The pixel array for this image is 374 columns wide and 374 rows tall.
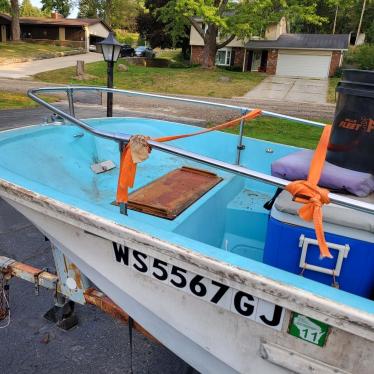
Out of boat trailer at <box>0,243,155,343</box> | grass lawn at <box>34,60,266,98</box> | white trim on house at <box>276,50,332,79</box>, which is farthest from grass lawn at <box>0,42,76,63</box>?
boat trailer at <box>0,243,155,343</box>

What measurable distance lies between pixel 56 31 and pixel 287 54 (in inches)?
1060

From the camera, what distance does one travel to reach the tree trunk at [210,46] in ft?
92.5

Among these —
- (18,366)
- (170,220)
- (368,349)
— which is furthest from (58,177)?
(368,349)

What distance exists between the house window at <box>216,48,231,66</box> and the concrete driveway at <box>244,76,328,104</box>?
849 centimetres

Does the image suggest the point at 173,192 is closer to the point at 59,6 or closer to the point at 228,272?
the point at 228,272

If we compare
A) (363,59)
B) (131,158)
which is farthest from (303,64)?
(131,158)

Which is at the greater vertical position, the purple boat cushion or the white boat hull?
the purple boat cushion

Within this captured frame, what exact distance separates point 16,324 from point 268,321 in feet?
7.14

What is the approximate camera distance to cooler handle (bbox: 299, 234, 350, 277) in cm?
170

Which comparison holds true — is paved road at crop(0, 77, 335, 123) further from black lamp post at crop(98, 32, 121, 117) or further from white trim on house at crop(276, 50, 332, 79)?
white trim on house at crop(276, 50, 332, 79)

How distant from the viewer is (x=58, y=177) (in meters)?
3.07

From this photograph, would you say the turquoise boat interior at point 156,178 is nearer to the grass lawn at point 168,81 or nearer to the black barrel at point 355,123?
the black barrel at point 355,123

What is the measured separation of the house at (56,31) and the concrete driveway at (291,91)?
23.7m

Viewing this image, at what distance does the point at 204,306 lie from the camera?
168 cm
